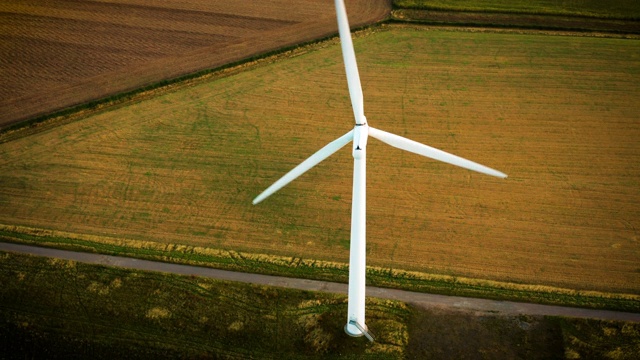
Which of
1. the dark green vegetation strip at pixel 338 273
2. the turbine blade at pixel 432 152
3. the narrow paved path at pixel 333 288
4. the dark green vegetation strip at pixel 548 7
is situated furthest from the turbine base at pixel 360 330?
the dark green vegetation strip at pixel 548 7

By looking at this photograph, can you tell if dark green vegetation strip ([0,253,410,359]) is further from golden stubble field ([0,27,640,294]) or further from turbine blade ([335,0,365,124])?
turbine blade ([335,0,365,124])

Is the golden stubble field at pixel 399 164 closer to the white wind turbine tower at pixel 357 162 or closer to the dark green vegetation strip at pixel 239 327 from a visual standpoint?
the dark green vegetation strip at pixel 239 327

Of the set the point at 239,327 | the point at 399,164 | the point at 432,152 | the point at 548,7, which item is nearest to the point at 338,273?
the point at 239,327

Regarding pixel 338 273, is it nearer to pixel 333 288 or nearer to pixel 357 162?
pixel 333 288

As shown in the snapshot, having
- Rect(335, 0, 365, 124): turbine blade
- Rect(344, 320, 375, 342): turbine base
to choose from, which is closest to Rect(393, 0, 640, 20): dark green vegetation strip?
Rect(335, 0, 365, 124): turbine blade

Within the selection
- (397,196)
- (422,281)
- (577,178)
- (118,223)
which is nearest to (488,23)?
(577,178)

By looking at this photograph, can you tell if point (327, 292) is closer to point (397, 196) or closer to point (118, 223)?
point (397, 196)
